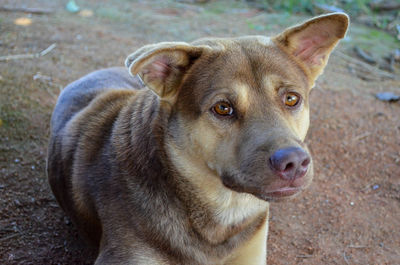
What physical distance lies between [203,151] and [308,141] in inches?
115

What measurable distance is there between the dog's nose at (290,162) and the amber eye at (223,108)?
48 centimetres

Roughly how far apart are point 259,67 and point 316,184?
7.55ft

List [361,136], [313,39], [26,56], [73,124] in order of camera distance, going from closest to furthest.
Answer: [313,39] → [73,124] → [361,136] → [26,56]

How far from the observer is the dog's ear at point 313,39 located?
3.13 metres

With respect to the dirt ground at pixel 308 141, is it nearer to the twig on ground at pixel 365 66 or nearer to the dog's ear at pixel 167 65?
the twig on ground at pixel 365 66

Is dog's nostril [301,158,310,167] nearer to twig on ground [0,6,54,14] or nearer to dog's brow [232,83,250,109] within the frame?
dog's brow [232,83,250,109]

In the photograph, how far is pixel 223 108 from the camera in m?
2.90

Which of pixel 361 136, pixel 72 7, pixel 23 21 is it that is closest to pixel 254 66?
pixel 361 136

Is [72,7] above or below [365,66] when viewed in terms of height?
below

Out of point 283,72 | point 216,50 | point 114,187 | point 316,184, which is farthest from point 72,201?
point 316,184

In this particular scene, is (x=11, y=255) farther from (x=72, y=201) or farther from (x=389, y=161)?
(x=389, y=161)

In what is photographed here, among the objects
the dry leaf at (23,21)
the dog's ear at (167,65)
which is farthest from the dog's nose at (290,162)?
the dry leaf at (23,21)

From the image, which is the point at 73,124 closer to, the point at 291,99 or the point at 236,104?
the point at 236,104

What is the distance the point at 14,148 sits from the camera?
4.90 m
